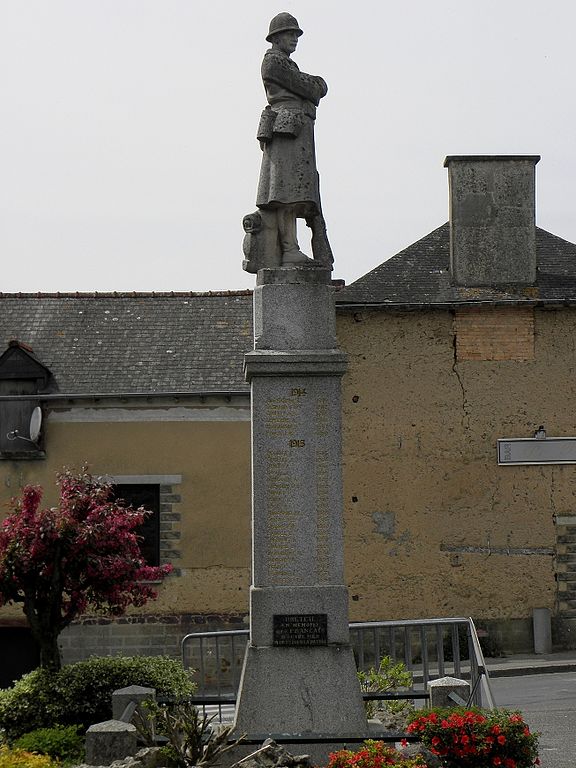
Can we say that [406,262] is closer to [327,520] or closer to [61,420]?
[61,420]

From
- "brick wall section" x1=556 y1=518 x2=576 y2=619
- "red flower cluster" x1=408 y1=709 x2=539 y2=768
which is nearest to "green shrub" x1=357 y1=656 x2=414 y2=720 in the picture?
"red flower cluster" x1=408 y1=709 x2=539 y2=768

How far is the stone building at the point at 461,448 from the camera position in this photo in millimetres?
18312

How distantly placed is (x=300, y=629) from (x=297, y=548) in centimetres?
60

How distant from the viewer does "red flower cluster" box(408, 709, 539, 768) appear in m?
8.47

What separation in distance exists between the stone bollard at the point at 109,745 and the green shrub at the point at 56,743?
86 cm

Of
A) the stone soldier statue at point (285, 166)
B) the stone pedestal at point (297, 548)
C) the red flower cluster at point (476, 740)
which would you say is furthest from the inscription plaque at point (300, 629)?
the stone soldier statue at point (285, 166)

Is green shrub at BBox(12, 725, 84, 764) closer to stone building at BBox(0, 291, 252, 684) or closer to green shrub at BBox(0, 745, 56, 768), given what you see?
green shrub at BBox(0, 745, 56, 768)

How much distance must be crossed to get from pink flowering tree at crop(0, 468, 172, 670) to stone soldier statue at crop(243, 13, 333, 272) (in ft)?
10.1

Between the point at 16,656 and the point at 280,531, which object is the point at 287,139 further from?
the point at 16,656

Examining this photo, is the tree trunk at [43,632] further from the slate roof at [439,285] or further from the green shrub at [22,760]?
the slate roof at [439,285]

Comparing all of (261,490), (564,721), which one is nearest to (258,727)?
(261,490)

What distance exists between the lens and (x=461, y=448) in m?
18.6

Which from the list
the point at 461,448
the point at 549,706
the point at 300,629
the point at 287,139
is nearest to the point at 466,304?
the point at 461,448

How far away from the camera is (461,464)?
60.9ft
